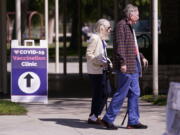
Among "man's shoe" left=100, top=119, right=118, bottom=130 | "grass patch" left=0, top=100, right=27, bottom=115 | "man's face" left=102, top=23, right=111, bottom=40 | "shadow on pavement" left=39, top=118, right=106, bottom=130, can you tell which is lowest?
"shadow on pavement" left=39, top=118, right=106, bottom=130

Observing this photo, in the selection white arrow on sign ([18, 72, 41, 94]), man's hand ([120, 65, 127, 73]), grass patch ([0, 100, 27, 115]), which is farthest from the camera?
white arrow on sign ([18, 72, 41, 94])

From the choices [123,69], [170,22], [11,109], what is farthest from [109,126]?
[170,22]

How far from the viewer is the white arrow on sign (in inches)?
546

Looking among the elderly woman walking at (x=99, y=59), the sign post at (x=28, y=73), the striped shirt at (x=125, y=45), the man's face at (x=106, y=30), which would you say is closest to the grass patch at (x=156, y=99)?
the sign post at (x=28, y=73)

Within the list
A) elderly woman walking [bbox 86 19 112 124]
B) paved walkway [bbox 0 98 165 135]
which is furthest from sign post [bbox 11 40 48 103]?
elderly woman walking [bbox 86 19 112 124]

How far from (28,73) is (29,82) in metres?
0.19

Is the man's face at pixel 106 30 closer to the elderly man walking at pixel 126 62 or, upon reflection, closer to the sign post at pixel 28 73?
the elderly man walking at pixel 126 62

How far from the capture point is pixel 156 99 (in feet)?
47.1

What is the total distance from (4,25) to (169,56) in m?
4.04

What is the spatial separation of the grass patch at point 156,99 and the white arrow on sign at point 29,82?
232cm

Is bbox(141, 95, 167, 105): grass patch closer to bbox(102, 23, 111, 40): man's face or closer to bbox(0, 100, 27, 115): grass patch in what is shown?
bbox(0, 100, 27, 115): grass patch

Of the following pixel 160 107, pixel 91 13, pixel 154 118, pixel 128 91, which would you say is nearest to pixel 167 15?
pixel 160 107

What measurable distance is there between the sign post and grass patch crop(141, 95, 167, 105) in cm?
216

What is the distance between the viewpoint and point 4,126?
11070 millimetres
